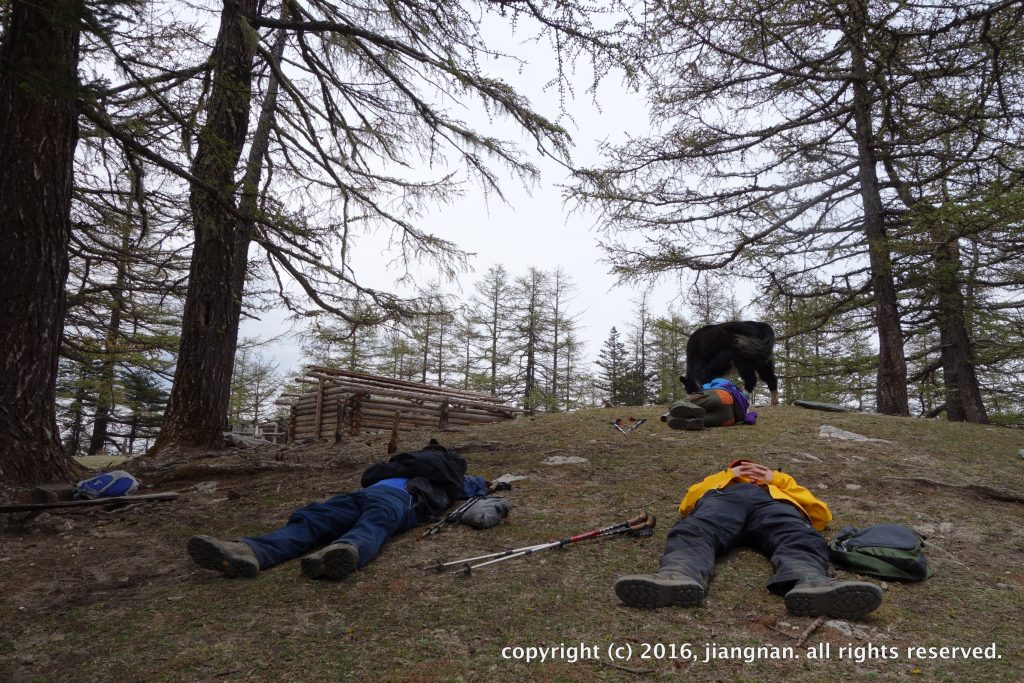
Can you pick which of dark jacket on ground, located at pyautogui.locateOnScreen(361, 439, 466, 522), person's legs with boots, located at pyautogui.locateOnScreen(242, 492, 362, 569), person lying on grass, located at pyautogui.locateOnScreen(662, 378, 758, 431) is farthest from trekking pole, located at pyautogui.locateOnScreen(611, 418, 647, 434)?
person's legs with boots, located at pyautogui.locateOnScreen(242, 492, 362, 569)

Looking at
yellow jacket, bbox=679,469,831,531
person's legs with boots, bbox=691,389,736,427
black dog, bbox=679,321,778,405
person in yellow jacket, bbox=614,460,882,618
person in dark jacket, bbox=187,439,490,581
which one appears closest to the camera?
person in yellow jacket, bbox=614,460,882,618

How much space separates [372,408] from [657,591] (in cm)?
821

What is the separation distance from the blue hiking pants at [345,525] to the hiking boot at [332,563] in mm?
140

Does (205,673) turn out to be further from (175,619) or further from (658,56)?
(658,56)

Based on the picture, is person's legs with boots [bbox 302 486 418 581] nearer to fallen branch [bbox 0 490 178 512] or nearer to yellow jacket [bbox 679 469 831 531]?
yellow jacket [bbox 679 469 831 531]

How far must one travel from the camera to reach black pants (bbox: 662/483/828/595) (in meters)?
2.95

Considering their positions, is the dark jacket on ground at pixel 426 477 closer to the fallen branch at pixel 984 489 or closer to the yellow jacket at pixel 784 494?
the yellow jacket at pixel 784 494

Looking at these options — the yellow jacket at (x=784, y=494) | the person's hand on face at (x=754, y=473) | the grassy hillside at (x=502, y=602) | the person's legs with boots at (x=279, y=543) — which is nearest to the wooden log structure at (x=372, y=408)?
the grassy hillside at (x=502, y=602)

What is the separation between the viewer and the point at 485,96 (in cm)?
663

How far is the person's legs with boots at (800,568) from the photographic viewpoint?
2.54 metres

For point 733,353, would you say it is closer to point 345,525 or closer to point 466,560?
point 466,560

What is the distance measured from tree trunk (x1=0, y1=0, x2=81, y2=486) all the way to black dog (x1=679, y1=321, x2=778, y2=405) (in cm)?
797

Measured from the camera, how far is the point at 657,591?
9.00 ft

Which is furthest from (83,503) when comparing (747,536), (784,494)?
(784,494)
